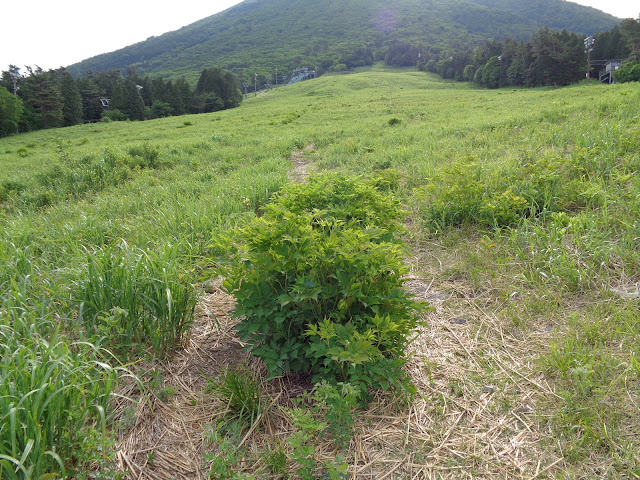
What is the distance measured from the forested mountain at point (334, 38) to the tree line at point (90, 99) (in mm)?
47152

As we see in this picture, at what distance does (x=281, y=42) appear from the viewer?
16462cm

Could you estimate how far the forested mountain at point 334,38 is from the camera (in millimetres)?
121875

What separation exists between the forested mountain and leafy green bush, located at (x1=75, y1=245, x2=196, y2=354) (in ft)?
373

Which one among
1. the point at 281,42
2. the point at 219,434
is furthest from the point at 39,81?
the point at 281,42

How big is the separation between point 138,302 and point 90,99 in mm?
68637

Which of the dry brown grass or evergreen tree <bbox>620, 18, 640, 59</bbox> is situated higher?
evergreen tree <bbox>620, 18, 640, 59</bbox>

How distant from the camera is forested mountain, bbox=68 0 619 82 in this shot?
400 ft

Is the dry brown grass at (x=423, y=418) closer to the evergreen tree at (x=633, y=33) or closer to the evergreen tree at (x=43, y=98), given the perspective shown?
the evergreen tree at (x=633, y=33)

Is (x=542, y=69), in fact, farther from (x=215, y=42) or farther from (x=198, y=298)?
(x=215, y=42)

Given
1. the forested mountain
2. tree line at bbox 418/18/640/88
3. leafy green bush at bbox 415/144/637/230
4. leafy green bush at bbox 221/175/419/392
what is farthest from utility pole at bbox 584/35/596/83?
leafy green bush at bbox 221/175/419/392

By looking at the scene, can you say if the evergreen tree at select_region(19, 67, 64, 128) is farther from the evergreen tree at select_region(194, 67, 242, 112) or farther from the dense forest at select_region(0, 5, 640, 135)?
the evergreen tree at select_region(194, 67, 242, 112)

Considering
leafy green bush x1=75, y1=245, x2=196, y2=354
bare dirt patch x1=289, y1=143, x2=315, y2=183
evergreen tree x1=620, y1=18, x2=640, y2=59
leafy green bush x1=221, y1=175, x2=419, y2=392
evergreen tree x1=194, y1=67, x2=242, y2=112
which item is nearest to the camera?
leafy green bush x1=221, y1=175, x2=419, y2=392

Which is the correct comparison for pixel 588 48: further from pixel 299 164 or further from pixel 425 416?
pixel 425 416

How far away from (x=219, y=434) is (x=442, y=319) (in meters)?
2.15
